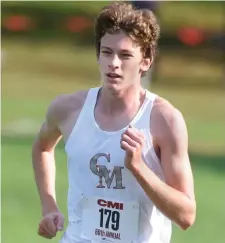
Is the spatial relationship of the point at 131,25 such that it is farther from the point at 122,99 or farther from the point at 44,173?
the point at 44,173

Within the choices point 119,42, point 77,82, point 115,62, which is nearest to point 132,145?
point 115,62

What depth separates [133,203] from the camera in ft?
15.1

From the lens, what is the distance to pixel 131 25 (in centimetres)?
464

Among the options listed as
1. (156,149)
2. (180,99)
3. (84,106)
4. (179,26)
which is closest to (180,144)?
(156,149)

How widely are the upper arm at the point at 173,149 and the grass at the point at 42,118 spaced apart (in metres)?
3.42

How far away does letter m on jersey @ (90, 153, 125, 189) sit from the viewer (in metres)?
4.57

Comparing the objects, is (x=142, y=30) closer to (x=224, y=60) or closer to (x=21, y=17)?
(x=224, y=60)

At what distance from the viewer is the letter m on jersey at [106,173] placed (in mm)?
4570

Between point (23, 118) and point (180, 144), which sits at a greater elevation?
point (180, 144)

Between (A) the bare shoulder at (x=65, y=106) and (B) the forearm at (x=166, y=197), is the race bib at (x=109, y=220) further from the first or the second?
(A) the bare shoulder at (x=65, y=106)

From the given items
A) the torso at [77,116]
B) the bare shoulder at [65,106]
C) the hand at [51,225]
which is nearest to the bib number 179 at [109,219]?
the hand at [51,225]

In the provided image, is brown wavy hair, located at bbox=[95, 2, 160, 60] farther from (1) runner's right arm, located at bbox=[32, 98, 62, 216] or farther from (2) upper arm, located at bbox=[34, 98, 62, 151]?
(1) runner's right arm, located at bbox=[32, 98, 62, 216]

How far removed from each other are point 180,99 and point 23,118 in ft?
17.2

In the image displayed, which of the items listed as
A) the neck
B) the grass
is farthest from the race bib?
the grass
